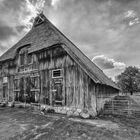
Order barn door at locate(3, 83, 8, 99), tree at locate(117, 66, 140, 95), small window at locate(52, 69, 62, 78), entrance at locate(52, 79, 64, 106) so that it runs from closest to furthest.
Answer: entrance at locate(52, 79, 64, 106), small window at locate(52, 69, 62, 78), barn door at locate(3, 83, 8, 99), tree at locate(117, 66, 140, 95)

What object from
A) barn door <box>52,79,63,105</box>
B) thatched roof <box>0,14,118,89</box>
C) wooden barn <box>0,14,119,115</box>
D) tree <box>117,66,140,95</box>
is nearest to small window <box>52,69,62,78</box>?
wooden barn <box>0,14,119,115</box>

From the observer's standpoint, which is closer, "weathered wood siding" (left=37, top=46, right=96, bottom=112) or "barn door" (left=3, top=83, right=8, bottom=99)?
"weathered wood siding" (left=37, top=46, right=96, bottom=112)

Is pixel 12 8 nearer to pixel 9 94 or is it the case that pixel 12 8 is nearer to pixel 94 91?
pixel 9 94

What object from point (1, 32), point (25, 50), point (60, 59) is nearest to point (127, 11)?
point (60, 59)

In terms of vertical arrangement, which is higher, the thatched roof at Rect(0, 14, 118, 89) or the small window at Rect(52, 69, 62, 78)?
the thatched roof at Rect(0, 14, 118, 89)

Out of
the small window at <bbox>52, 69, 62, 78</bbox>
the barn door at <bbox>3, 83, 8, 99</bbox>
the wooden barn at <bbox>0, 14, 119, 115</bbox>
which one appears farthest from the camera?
the barn door at <bbox>3, 83, 8, 99</bbox>

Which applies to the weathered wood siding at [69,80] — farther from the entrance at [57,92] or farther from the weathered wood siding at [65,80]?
the entrance at [57,92]

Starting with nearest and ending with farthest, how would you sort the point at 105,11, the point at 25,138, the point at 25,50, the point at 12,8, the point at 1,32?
the point at 25,138
the point at 105,11
the point at 12,8
the point at 25,50
the point at 1,32

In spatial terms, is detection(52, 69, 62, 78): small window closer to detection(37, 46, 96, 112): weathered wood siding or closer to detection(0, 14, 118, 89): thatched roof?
detection(37, 46, 96, 112): weathered wood siding

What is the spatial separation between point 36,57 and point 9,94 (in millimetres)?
5927

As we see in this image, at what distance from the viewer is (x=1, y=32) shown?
13328 millimetres

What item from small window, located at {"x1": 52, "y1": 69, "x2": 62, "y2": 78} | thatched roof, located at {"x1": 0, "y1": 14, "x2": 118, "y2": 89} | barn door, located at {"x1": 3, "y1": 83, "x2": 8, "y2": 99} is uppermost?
thatched roof, located at {"x1": 0, "y1": 14, "x2": 118, "y2": 89}

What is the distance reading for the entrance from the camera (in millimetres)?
8236

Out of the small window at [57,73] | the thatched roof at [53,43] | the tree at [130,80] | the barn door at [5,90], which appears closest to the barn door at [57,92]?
the small window at [57,73]
